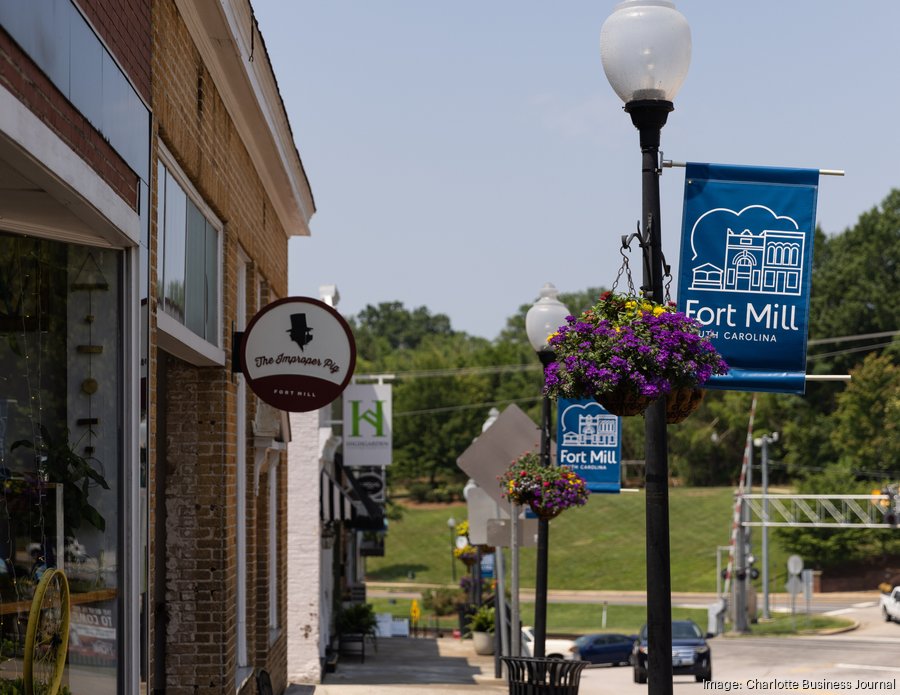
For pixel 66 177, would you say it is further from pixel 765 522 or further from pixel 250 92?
pixel 765 522

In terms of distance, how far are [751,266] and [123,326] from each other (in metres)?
3.51

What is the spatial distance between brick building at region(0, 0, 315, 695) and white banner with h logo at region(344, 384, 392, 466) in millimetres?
17244

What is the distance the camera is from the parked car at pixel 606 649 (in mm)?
36906

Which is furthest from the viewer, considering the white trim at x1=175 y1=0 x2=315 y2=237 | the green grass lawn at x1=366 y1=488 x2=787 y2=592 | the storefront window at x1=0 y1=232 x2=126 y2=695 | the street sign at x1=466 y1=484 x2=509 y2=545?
the green grass lawn at x1=366 y1=488 x2=787 y2=592

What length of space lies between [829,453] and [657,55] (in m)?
94.1

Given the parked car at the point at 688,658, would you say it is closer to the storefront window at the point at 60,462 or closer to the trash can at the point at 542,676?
the trash can at the point at 542,676

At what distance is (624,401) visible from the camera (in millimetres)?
6629

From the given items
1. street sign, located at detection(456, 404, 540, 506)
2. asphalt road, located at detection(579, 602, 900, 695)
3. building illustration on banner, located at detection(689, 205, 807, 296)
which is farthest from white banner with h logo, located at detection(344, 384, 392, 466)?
building illustration on banner, located at detection(689, 205, 807, 296)

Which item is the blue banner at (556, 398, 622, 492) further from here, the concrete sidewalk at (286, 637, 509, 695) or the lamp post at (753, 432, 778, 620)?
the lamp post at (753, 432, 778, 620)

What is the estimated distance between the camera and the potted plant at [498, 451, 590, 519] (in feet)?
44.9

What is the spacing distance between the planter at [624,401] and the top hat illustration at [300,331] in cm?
460

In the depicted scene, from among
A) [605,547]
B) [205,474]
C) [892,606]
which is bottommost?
[605,547]

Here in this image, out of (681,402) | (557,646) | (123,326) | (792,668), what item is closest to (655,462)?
(681,402)

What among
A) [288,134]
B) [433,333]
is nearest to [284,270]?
[288,134]
